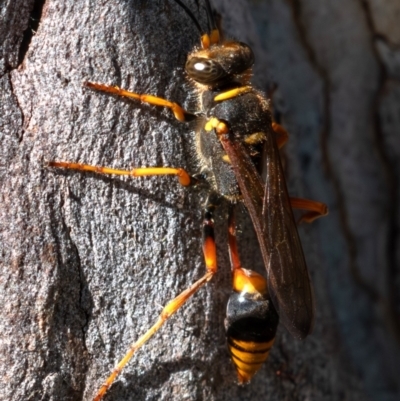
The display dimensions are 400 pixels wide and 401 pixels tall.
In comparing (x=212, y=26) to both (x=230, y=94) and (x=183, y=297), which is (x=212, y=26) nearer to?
(x=230, y=94)

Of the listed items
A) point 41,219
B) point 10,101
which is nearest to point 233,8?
point 10,101

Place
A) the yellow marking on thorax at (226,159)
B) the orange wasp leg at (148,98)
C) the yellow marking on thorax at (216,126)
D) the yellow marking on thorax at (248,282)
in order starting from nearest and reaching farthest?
1. the orange wasp leg at (148,98)
2. the yellow marking on thorax at (248,282)
3. the yellow marking on thorax at (216,126)
4. the yellow marking on thorax at (226,159)

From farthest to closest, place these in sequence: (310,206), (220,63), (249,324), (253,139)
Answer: (310,206) → (253,139) → (220,63) → (249,324)

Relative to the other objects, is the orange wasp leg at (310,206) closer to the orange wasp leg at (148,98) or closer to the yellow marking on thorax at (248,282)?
the yellow marking on thorax at (248,282)

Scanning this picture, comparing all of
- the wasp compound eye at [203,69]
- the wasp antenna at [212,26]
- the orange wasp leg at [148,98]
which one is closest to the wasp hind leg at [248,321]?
the orange wasp leg at [148,98]

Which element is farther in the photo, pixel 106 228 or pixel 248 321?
pixel 248 321

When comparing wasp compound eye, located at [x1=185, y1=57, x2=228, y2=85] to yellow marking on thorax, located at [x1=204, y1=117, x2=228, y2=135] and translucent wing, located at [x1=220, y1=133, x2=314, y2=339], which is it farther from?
translucent wing, located at [x1=220, y1=133, x2=314, y2=339]

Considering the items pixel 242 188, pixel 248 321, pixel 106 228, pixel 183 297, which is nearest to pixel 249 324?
pixel 248 321
